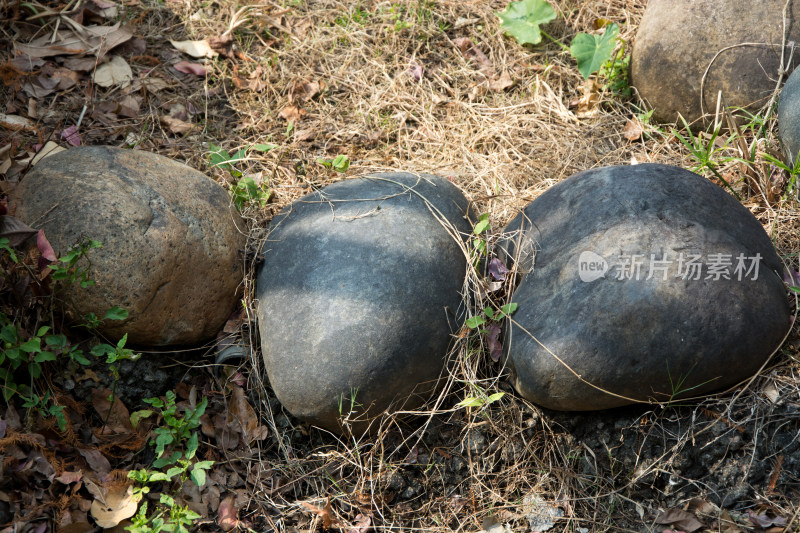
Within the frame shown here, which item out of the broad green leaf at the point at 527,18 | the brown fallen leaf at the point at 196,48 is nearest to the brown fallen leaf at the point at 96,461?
the brown fallen leaf at the point at 196,48

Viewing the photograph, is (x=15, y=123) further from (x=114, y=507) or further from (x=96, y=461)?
(x=114, y=507)

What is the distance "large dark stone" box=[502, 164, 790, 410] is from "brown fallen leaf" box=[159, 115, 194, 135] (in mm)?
1971

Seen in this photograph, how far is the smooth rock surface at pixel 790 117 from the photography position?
271 cm

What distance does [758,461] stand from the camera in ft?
7.17

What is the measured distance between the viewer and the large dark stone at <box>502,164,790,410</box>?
84.4 inches

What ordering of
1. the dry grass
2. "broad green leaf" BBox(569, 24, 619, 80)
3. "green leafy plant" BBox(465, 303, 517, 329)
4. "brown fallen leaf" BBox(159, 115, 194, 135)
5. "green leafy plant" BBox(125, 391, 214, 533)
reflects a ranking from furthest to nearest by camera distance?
1. "broad green leaf" BBox(569, 24, 619, 80)
2. "brown fallen leaf" BBox(159, 115, 194, 135)
3. "green leafy plant" BBox(465, 303, 517, 329)
4. the dry grass
5. "green leafy plant" BBox(125, 391, 214, 533)

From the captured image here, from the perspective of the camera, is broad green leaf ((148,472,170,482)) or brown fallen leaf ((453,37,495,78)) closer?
broad green leaf ((148,472,170,482))

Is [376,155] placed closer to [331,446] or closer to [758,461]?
[331,446]

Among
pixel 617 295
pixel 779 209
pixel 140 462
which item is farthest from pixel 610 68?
pixel 140 462

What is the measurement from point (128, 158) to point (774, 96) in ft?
9.68

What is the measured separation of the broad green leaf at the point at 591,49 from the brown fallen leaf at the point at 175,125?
208 centimetres

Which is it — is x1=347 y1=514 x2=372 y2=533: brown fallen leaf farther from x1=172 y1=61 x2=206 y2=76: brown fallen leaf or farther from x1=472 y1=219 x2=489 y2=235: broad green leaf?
x1=172 y1=61 x2=206 y2=76: brown fallen leaf

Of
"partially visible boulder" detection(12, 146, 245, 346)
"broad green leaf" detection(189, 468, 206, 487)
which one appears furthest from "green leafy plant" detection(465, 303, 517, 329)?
"broad green leaf" detection(189, 468, 206, 487)

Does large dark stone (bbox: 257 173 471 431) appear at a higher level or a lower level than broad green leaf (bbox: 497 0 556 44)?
lower
